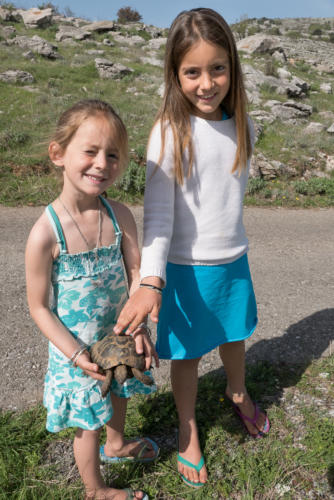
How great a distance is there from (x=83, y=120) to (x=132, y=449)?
6.02 ft

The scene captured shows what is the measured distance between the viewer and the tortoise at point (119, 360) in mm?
1577

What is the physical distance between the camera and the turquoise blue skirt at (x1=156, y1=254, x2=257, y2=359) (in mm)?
2051

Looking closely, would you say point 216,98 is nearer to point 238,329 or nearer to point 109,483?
point 238,329

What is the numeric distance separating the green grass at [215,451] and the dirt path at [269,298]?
1.32 feet

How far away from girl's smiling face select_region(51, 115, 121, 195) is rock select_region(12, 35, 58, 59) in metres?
16.9

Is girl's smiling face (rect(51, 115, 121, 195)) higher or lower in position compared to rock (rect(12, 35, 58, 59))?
higher

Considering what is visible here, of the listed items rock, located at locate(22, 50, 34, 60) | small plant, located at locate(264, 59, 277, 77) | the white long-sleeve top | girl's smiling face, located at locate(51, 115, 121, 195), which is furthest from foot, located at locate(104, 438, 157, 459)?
small plant, located at locate(264, 59, 277, 77)

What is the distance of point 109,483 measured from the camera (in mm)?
2158

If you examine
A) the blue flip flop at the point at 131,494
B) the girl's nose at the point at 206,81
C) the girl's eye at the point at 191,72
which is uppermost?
the girl's eye at the point at 191,72

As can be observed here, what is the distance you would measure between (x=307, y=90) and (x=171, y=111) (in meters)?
16.9

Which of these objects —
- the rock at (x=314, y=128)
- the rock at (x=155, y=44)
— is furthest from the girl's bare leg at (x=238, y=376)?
the rock at (x=155, y=44)

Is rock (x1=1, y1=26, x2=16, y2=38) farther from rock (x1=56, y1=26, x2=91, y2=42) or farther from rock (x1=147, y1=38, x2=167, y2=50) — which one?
rock (x1=147, y1=38, x2=167, y2=50)

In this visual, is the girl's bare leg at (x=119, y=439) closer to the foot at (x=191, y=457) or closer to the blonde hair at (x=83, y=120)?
the foot at (x=191, y=457)

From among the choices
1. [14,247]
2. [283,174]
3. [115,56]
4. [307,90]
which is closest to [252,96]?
[307,90]
